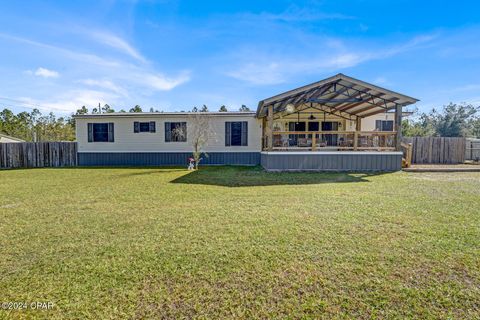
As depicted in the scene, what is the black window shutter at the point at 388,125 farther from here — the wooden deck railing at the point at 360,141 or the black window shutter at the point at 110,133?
the black window shutter at the point at 110,133

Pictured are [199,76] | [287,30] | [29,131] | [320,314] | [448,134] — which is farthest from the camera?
[29,131]

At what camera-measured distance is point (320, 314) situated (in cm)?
→ 186

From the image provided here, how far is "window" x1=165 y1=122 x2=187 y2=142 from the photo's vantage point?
1444cm

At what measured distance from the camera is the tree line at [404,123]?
31422 millimetres

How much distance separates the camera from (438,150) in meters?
15.1

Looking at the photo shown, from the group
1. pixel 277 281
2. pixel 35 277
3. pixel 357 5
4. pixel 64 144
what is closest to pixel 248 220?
pixel 277 281

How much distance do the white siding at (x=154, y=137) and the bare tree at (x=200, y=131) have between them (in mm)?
189

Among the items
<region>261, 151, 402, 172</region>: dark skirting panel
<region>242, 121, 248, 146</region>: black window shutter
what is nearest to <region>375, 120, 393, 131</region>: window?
<region>261, 151, 402, 172</region>: dark skirting panel

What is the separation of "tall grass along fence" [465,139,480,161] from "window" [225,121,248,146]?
1429 centimetres

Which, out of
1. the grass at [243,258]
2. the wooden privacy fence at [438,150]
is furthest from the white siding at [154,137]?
the wooden privacy fence at [438,150]

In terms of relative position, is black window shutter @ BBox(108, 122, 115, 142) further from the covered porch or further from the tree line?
the tree line

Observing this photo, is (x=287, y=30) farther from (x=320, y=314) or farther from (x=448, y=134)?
(x=448, y=134)

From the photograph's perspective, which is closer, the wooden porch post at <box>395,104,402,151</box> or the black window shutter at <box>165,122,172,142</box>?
the wooden porch post at <box>395,104,402,151</box>

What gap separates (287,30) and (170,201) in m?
11.4
